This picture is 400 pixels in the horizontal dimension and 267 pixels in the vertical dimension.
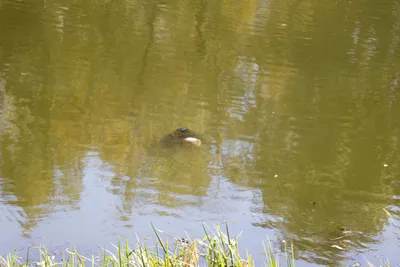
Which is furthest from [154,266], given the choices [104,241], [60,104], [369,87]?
[369,87]

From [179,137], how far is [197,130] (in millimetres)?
377

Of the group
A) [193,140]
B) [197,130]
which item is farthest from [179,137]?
[197,130]

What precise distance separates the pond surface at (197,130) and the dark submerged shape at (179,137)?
130mm

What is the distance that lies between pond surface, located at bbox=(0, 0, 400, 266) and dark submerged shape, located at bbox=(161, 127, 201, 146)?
0.43 feet

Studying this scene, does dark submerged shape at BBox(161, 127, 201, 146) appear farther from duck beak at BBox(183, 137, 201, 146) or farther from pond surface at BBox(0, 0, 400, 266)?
pond surface at BBox(0, 0, 400, 266)

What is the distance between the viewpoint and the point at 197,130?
700 centimetres

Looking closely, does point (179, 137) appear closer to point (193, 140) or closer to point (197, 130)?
point (193, 140)

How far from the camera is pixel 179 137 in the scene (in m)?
6.69

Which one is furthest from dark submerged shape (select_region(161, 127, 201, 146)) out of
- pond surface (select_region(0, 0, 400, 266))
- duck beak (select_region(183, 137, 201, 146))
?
pond surface (select_region(0, 0, 400, 266))

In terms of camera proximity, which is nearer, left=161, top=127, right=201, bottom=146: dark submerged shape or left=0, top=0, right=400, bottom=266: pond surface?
left=0, top=0, right=400, bottom=266: pond surface

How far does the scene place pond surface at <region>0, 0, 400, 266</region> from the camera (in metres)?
5.19

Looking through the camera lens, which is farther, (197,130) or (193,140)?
(197,130)

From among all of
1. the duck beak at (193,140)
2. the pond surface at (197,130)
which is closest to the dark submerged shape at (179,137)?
the duck beak at (193,140)

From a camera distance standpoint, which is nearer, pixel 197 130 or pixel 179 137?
pixel 179 137
